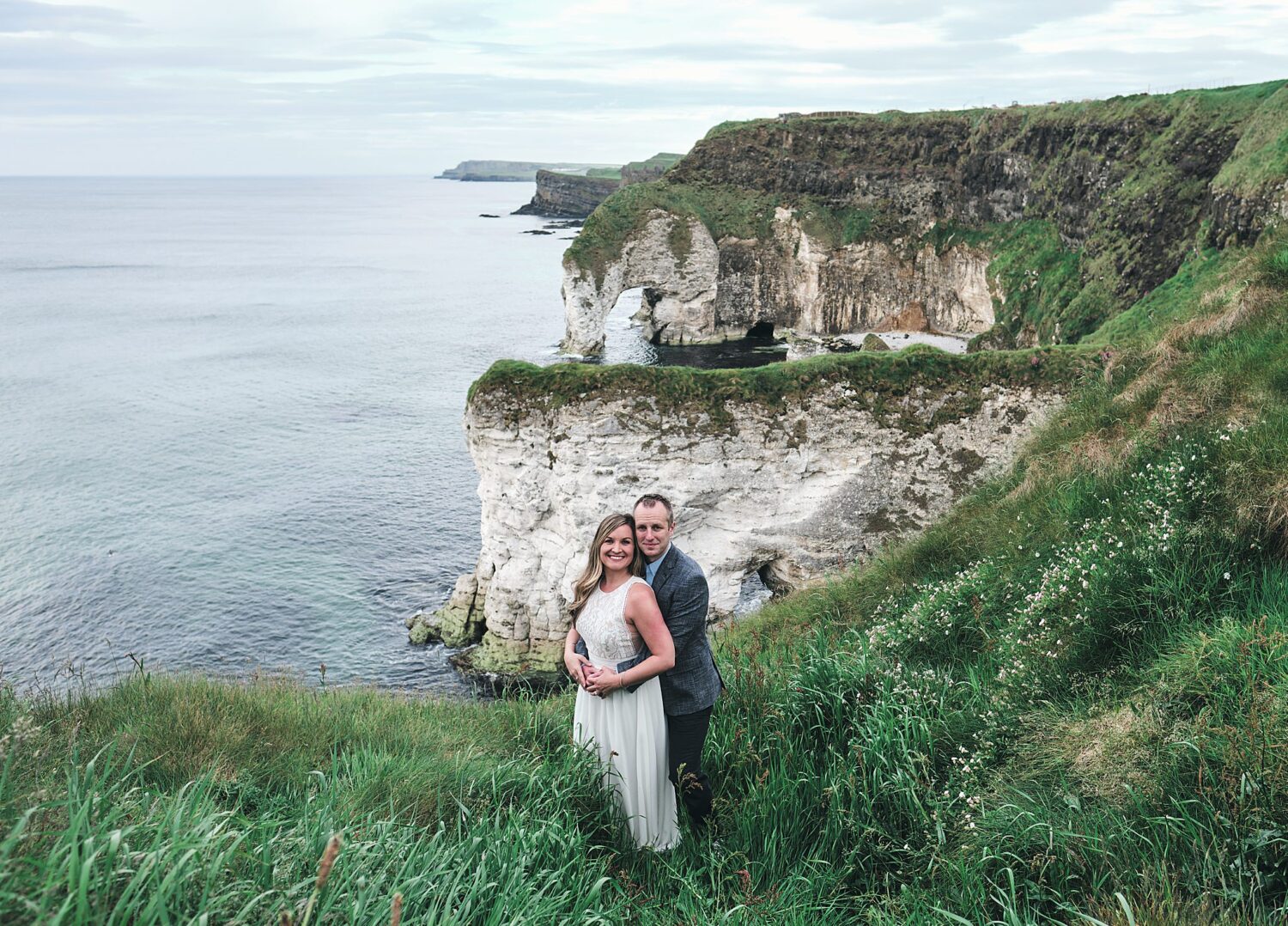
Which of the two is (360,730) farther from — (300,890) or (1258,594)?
(1258,594)

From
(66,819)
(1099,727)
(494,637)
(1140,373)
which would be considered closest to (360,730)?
(66,819)

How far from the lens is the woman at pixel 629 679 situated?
5301mm

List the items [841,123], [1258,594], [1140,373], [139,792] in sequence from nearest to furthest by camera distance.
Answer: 1. [139,792]
2. [1258,594]
3. [1140,373]
4. [841,123]

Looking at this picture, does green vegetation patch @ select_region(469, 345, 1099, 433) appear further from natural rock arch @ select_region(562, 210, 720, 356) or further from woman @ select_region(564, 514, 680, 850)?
natural rock arch @ select_region(562, 210, 720, 356)

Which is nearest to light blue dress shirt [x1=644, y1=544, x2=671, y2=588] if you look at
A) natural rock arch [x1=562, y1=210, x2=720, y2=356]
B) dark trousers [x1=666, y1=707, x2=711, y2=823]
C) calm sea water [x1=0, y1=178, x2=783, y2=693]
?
dark trousers [x1=666, y1=707, x2=711, y2=823]

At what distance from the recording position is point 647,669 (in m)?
5.25

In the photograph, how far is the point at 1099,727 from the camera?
16.5 feet

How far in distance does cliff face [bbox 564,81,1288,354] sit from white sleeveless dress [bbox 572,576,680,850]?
125 feet

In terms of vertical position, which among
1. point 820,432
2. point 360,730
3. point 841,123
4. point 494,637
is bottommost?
point 494,637

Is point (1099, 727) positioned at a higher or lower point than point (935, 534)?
higher

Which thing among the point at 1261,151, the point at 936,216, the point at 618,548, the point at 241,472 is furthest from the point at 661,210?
the point at 618,548

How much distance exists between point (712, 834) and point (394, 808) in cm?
197

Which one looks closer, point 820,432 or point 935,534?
point 935,534

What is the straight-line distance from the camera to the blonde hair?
5410 mm
